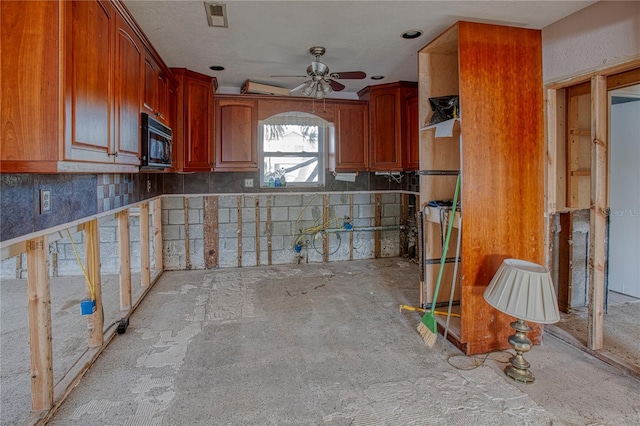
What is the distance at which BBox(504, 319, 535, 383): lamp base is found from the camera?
7.36 ft

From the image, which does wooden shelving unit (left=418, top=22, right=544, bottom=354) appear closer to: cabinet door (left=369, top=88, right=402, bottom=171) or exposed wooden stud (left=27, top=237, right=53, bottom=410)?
cabinet door (left=369, top=88, right=402, bottom=171)

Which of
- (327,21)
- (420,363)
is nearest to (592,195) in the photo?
(420,363)

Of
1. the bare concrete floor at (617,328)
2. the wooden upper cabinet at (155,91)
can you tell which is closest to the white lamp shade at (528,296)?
the bare concrete floor at (617,328)

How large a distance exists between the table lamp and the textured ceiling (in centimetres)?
175

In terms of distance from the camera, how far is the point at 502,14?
8.32 ft

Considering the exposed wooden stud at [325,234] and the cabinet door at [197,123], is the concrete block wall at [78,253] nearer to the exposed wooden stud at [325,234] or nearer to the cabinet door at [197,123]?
the cabinet door at [197,123]

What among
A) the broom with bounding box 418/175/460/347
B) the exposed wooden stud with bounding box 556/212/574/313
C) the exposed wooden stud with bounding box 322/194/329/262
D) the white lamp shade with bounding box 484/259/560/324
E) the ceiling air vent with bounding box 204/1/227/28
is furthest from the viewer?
the exposed wooden stud with bounding box 322/194/329/262

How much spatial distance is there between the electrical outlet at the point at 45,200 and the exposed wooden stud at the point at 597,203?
3.44 meters

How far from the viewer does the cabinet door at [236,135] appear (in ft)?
15.1

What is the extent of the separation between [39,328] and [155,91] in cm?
207

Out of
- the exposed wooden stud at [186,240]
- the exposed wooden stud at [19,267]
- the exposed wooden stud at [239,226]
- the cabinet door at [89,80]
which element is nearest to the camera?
the cabinet door at [89,80]

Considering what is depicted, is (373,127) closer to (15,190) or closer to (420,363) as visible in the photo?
(420,363)

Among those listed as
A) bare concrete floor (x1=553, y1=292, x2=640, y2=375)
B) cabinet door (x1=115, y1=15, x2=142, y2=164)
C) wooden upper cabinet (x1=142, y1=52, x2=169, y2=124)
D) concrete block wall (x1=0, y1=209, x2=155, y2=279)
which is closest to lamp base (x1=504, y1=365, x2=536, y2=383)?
bare concrete floor (x1=553, y1=292, x2=640, y2=375)

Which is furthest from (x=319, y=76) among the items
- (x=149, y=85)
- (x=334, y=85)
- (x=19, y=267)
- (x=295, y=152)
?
(x=19, y=267)
